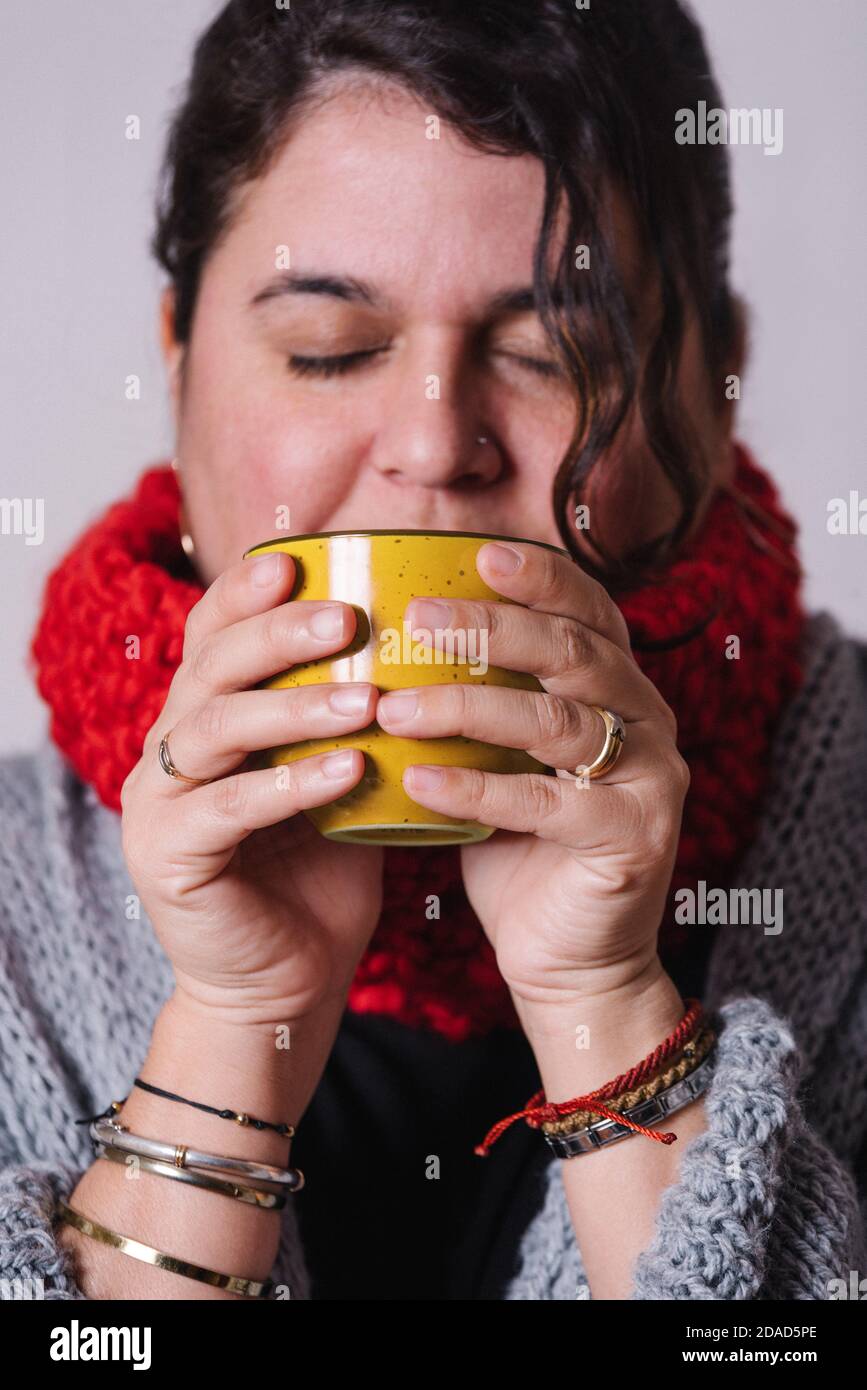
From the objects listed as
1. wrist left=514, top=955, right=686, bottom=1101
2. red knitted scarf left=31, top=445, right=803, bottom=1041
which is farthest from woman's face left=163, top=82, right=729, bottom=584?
wrist left=514, top=955, right=686, bottom=1101

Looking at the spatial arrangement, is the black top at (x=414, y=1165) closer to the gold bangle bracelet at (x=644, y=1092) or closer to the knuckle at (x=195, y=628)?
the gold bangle bracelet at (x=644, y=1092)

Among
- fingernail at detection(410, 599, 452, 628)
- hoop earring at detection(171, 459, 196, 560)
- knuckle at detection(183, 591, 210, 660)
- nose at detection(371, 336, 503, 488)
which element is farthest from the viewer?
hoop earring at detection(171, 459, 196, 560)

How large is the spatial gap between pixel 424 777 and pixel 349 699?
6 cm

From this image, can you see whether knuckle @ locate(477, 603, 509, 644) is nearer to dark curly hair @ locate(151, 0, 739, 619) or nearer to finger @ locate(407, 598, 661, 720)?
finger @ locate(407, 598, 661, 720)

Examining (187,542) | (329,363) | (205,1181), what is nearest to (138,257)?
(187,542)

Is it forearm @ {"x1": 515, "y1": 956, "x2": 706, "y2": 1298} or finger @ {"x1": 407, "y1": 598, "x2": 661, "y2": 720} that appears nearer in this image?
finger @ {"x1": 407, "y1": 598, "x2": 661, "y2": 720}

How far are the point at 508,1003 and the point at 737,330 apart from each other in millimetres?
704

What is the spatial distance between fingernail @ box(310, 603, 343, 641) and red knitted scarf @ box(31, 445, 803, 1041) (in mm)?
367

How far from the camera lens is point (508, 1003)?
1.13m

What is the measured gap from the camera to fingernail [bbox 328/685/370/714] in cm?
71

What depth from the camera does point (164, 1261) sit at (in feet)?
2.78

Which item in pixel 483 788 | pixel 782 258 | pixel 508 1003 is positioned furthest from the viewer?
pixel 782 258
